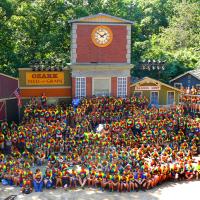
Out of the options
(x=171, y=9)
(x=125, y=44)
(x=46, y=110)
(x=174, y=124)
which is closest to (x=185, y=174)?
(x=174, y=124)

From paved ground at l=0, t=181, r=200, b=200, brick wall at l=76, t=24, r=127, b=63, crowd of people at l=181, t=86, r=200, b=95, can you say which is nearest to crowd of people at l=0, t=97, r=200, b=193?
paved ground at l=0, t=181, r=200, b=200

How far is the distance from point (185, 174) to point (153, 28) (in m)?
46.0

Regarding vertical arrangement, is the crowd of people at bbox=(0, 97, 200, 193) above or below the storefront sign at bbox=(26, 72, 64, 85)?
below

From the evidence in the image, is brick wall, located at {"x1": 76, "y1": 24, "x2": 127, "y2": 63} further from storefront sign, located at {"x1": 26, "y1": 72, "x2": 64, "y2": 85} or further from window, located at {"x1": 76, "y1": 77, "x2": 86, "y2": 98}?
storefront sign, located at {"x1": 26, "y1": 72, "x2": 64, "y2": 85}

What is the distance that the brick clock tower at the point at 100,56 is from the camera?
3181 cm

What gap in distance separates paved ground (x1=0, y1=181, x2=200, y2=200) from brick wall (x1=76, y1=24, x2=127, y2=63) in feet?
49.8

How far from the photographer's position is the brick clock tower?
104ft

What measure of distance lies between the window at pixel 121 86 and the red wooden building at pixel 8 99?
9.16 m

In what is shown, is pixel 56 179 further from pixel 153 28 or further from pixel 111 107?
pixel 153 28

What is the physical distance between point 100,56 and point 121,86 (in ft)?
11.1

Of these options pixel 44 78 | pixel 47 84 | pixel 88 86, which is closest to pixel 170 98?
pixel 88 86

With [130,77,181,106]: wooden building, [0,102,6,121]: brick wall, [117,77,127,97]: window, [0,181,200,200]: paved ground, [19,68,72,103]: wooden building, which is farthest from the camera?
[130,77,181,106]: wooden building

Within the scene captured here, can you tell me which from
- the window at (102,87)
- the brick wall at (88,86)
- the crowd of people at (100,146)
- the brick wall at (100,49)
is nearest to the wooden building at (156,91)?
the crowd of people at (100,146)

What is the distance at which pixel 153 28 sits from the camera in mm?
→ 63875
